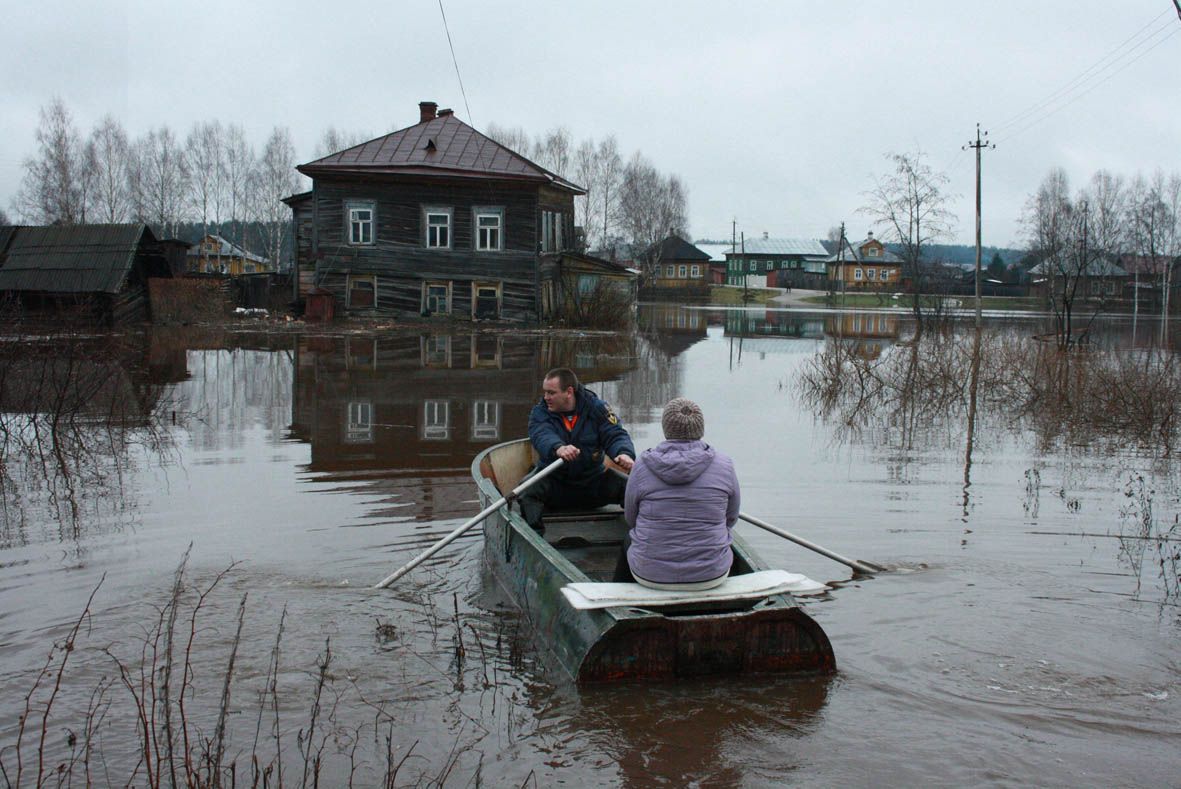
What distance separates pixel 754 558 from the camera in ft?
21.2

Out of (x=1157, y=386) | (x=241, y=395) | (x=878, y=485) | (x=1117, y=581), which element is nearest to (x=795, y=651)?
(x=1117, y=581)

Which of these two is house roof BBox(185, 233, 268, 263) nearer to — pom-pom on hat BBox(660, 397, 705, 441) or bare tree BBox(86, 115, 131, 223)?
bare tree BBox(86, 115, 131, 223)

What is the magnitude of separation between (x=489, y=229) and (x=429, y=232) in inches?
77.6

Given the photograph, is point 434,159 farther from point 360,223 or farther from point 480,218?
point 360,223

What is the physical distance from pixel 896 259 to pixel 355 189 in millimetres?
79235

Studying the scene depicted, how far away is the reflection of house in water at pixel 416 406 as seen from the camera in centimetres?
1143

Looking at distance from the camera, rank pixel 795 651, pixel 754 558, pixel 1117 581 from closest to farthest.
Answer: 1. pixel 795 651
2. pixel 754 558
3. pixel 1117 581

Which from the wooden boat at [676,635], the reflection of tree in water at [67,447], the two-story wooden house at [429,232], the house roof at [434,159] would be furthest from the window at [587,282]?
the wooden boat at [676,635]

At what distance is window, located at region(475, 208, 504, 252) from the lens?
35.9 metres

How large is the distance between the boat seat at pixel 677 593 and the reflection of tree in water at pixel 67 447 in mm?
5077

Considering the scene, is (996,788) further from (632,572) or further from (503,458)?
(503,458)

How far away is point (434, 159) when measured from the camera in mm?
35344

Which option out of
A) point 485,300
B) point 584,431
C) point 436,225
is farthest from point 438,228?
point 584,431

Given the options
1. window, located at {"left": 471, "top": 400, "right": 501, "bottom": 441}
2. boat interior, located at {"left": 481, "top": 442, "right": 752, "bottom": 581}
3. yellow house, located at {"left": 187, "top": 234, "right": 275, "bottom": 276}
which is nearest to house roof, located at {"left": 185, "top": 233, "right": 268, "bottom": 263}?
yellow house, located at {"left": 187, "top": 234, "right": 275, "bottom": 276}
